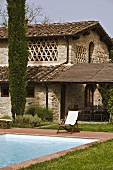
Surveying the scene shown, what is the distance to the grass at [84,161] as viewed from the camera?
26.0ft

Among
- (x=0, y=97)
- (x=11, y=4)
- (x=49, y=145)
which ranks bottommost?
(x=49, y=145)

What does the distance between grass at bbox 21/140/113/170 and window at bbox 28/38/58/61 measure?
1415 centimetres

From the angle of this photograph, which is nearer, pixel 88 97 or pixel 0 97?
pixel 0 97

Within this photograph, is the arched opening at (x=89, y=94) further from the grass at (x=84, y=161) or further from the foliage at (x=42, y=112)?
the grass at (x=84, y=161)

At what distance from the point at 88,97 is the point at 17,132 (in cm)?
1150

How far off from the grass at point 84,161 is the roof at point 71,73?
10345mm

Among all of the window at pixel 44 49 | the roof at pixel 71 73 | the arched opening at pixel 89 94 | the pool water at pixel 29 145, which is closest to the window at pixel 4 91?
the roof at pixel 71 73

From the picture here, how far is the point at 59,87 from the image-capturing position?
22516 millimetres

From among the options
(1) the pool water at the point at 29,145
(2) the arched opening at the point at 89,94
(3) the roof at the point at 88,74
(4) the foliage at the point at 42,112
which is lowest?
(1) the pool water at the point at 29,145

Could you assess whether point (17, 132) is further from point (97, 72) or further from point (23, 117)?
point (97, 72)

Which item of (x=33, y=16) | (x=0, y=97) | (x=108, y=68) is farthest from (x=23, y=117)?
(x=33, y=16)

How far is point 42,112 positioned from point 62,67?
4.05 metres

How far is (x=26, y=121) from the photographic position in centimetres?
1866

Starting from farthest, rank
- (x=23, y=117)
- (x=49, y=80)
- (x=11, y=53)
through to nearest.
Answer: (x=49, y=80) < (x=11, y=53) < (x=23, y=117)
